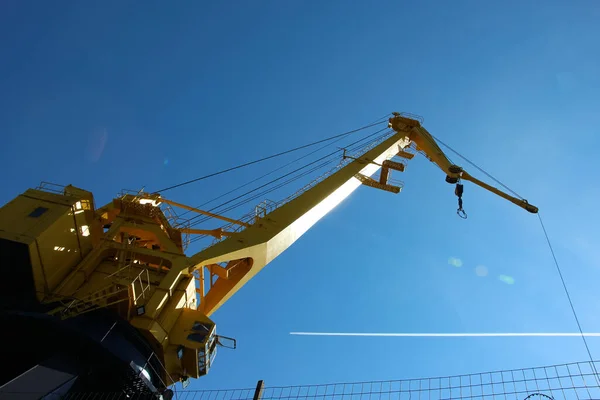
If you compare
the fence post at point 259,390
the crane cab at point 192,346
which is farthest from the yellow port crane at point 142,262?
the fence post at point 259,390

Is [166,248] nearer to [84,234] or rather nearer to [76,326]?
[84,234]

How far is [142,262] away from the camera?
558 inches

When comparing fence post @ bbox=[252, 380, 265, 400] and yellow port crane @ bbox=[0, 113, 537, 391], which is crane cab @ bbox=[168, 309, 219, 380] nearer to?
yellow port crane @ bbox=[0, 113, 537, 391]

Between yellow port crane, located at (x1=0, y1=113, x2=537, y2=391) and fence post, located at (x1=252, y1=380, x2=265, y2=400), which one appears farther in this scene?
yellow port crane, located at (x1=0, y1=113, x2=537, y2=391)

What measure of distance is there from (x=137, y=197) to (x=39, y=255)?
4.90m

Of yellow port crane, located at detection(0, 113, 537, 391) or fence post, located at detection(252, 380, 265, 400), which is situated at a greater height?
yellow port crane, located at detection(0, 113, 537, 391)

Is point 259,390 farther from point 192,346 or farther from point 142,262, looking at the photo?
point 142,262

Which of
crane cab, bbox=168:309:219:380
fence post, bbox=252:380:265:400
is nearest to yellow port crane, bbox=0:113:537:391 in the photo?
crane cab, bbox=168:309:219:380

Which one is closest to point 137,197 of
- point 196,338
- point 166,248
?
point 166,248

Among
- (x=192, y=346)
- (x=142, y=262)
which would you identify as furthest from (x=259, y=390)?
(x=142, y=262)

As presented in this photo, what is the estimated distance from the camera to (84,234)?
1377 centimetres

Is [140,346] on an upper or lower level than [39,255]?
lower

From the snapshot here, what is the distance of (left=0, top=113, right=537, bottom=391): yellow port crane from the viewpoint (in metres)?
11.7

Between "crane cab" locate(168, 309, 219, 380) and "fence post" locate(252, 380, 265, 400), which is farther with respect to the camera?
"crane cab" locate(168, 309, 219, 380)
